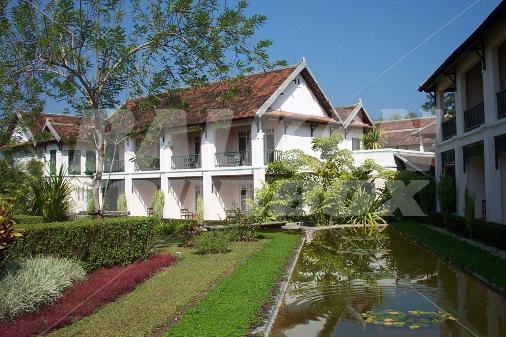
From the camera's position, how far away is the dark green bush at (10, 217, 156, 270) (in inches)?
388

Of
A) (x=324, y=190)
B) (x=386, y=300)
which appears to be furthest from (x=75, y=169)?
(x=386, y=300)

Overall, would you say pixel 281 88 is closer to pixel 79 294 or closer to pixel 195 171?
pixel 195 171

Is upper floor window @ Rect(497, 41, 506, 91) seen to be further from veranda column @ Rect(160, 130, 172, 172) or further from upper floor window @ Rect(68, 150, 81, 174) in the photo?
upper floor window @ Rect(68, 150, 81, 174)

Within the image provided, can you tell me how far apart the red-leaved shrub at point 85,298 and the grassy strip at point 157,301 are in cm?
17

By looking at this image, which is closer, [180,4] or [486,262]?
[486,262]

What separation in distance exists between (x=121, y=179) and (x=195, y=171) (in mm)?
7709

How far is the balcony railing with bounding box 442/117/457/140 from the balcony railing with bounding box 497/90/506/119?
17.4 feet

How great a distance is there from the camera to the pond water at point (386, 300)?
256 inches

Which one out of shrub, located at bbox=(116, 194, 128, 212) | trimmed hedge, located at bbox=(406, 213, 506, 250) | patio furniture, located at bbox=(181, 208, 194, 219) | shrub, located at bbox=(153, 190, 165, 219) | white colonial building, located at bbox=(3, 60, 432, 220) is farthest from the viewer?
shrub, located at bbox=(116, 194, 128, 212)

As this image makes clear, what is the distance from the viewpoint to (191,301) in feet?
26.8

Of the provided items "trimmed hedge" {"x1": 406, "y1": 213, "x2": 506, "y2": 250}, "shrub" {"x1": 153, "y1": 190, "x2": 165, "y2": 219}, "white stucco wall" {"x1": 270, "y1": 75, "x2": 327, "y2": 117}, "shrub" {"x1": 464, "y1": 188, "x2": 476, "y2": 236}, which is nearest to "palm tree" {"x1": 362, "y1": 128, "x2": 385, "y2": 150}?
"white stucco wall" {"x1": 270, "y1": 75, "x2": 327, "y2": 117}

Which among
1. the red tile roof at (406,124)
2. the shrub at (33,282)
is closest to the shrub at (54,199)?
the shrub at (33,282)

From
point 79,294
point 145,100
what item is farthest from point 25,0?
point 79,294

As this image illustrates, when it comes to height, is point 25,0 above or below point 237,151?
above
